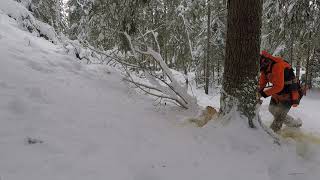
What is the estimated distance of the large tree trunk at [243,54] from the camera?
14.2ft

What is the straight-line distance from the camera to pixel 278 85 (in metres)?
5.09

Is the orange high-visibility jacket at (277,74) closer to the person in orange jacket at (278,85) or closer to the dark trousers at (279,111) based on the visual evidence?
the person in orange jacket at (278,85)

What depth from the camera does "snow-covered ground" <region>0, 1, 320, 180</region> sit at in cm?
312

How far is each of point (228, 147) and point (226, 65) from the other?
121cm

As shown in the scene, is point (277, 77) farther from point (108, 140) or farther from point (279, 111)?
point (108, 140)

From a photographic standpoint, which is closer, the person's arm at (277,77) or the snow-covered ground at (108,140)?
the snow-covered ground at (108,140)

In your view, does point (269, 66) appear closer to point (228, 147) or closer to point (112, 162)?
point (228, 147)

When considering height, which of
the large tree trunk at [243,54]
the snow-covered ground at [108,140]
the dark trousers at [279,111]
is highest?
the large tree trunk at [243,54]

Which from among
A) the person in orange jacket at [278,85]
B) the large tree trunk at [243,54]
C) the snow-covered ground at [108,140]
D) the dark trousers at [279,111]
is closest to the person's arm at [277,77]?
the person in orange jacket at [278,85]

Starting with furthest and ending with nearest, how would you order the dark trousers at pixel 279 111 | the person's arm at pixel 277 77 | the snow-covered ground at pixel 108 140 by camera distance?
the dark trousers at pixel 279 111 → the person's arm at pixel 277 77 → the snow-covered ground at pixel 108 140

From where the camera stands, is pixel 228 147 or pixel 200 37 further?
pixel 200 37

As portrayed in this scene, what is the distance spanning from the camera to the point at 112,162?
3297 millimetres

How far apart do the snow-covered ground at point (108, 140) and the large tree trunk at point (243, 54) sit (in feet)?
0.94

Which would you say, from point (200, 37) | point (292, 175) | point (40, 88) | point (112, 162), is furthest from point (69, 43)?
point (200, 37)
